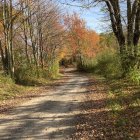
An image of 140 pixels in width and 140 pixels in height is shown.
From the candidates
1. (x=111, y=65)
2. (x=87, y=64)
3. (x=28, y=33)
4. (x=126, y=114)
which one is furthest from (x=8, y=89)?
(x=87, y=64)

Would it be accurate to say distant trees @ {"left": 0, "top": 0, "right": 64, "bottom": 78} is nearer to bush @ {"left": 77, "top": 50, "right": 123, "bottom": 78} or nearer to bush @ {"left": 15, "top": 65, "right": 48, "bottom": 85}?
bush @ {"left": 15, "top": 65, "right": 48, "bottom": 85}

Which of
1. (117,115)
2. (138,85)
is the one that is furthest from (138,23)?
(117,115)

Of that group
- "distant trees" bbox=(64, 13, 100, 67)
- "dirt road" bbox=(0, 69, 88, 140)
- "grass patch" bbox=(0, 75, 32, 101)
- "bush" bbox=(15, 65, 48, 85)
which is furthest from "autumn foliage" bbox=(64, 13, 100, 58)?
"dirt road" bbox=(0, 69, 88, 140)

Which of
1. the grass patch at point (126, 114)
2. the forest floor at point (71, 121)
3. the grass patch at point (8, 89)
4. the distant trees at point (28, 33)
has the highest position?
the distant trees at point (28, 33)

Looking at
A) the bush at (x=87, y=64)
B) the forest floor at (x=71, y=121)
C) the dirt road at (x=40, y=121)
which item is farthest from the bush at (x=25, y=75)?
the bush at (x=87, y=64)

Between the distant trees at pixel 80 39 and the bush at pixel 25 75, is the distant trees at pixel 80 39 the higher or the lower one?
the higher one

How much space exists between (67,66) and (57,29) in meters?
37.1

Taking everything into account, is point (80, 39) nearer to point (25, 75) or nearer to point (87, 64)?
point (87, 64)

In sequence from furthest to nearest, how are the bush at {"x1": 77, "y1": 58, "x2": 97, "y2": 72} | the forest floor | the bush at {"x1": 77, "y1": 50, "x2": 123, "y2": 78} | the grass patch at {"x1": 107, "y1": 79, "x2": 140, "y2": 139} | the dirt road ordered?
1. the bush at {"x1": 77, "y1": 58, "x2": 97, "y2": 72}
2. the bush at {"x1": 77, "y1": 50, "x2": 123, "y2": 78}
3. the dirt road
4. the forest floor
5. the grass patch at {"x1": 107, "y1": 79, "x2": 140, "y2": 139}

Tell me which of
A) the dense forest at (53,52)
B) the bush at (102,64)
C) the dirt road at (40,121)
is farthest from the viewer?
the bush at (102,64)

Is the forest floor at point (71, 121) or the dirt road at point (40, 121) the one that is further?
the dirt road at point (40, 121)

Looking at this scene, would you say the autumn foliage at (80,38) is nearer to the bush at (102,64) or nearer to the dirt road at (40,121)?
the bush at (102,64)

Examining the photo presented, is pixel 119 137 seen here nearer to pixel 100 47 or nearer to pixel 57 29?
pixel 57 29

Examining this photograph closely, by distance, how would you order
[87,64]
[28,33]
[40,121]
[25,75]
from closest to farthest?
1. [40,121]
2. [25,75]
3. [28,33]
4. [87,64]
